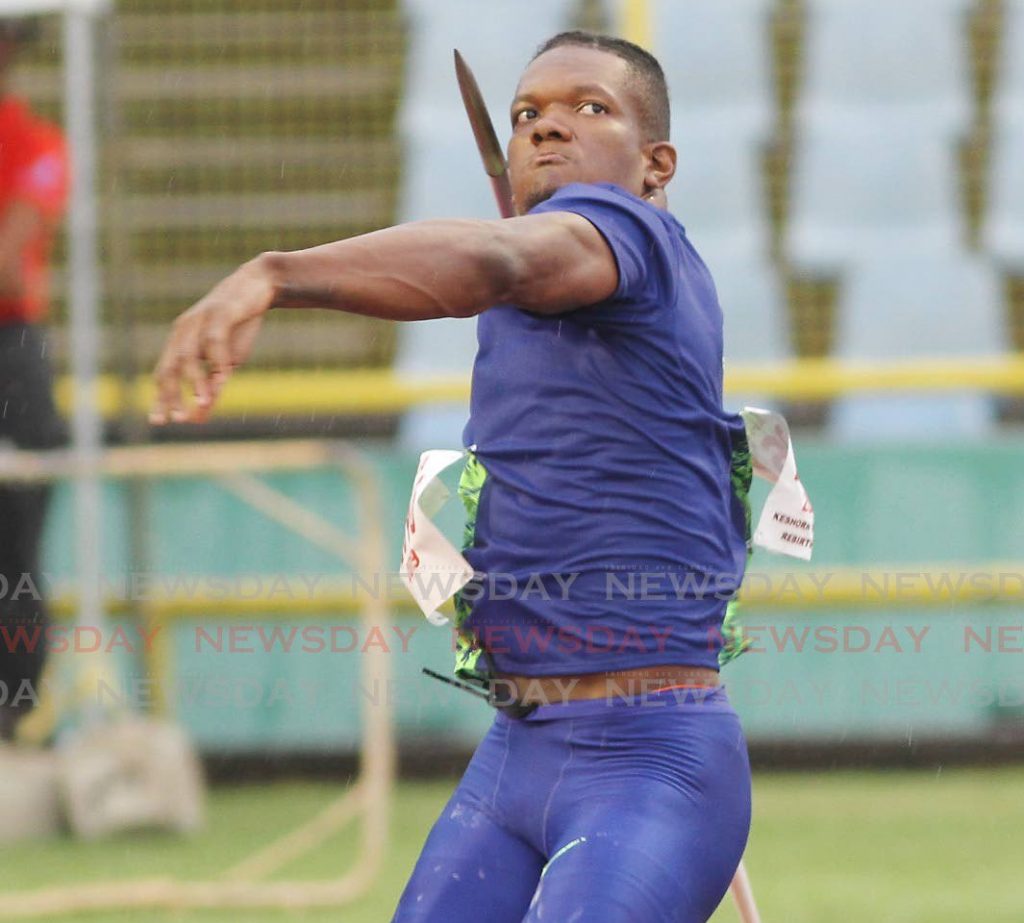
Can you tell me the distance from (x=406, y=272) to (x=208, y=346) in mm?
Result: 331

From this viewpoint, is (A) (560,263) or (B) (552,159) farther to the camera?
(B) (552,159)

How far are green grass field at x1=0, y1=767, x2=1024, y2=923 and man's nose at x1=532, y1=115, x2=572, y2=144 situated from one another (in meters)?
3.09

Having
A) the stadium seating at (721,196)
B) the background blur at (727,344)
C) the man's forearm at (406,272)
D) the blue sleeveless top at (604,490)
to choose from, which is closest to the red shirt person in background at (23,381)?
the background blur at (727,344)

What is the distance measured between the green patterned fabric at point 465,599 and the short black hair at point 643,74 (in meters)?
0.62

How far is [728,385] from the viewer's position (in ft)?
27.2

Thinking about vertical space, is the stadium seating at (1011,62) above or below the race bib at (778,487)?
above

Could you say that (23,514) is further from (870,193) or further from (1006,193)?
(1006,193)

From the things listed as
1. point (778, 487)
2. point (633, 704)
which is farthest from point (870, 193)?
point (633, 704)

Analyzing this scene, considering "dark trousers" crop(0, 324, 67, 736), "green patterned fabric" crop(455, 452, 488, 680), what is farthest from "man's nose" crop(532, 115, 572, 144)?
"dark trousers" crop(0, 324, 67, 736)

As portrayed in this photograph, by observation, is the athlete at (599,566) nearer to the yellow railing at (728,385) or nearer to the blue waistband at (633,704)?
the blue waistband at (633,704)

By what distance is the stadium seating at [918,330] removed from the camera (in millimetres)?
8281

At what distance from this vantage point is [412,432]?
8.50 metres

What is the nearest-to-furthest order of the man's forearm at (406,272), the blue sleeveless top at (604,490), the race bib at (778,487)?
the man's forearm at (406,272), the blue sleeveless top at (604,490), the race bib at (778,487)

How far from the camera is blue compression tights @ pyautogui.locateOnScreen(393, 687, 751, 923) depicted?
279cm
